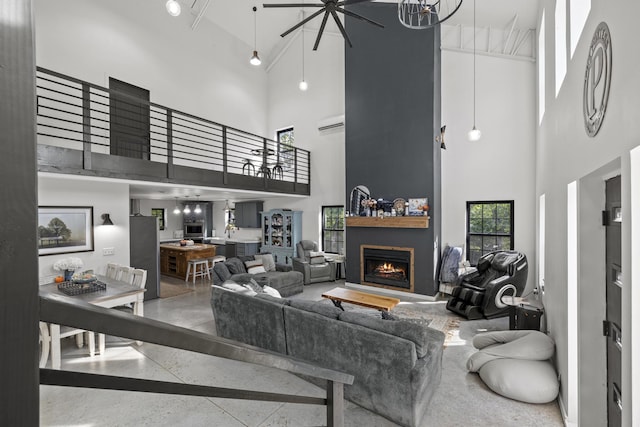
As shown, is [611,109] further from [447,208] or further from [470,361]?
[447,208]

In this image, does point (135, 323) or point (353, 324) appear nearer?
point (135, 323)

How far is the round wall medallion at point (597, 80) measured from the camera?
1689 mm

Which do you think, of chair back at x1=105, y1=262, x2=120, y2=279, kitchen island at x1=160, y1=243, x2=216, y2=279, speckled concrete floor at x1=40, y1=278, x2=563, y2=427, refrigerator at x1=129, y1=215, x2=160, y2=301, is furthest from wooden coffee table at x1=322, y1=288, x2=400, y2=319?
kitchen island at x1=160, y1=243, x2=216, y2=279

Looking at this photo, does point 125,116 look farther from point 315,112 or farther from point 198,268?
point 315,112

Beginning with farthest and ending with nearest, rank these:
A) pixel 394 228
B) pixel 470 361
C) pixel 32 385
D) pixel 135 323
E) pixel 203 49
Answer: pixel 203 49 → pixel 394 228 → pixel 470 361 → pixel 135 323 → pixel 32 385

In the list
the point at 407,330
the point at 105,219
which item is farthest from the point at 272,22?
the point at 407,330

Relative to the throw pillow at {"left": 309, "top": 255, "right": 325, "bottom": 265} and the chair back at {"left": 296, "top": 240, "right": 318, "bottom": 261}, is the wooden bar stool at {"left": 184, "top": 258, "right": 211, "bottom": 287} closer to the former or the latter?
the chair back at {"left": 296, "top": 240, "right": 318, "bottom": 261}

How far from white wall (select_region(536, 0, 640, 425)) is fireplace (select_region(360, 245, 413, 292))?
3.21 metres

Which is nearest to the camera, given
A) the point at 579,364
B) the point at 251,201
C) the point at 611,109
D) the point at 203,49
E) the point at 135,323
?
the point at 135,323

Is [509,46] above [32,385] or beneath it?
above

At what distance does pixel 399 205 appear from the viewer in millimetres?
6891

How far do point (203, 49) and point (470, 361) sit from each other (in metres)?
9.38

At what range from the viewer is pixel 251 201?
33.3 ft

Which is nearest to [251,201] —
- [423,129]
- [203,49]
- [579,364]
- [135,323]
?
[203,49]
